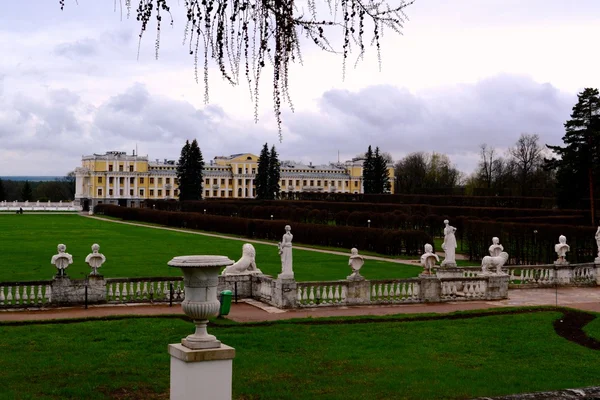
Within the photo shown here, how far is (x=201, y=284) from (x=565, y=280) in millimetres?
24321

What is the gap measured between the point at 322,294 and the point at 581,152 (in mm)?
37193

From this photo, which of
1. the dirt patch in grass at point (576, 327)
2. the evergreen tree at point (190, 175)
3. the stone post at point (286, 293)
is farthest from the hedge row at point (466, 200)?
the stone post at point (286, 293)

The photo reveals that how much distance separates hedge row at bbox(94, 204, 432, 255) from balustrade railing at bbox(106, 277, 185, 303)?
2430cm

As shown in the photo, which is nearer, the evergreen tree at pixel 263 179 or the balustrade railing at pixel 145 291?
the balustrade railing at pixel 145 291

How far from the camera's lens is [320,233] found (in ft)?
171

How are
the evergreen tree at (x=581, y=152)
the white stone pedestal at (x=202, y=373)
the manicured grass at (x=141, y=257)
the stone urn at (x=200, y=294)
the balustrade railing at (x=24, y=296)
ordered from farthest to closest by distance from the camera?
the evergreen tree at (x=581, y=152) → the manicured grass at (x=141, y=257) → the balustrade railing at (x=24, y=296) → the stone urn at (x=200, y=294) → the white stone pedestal at (x=202, y=373)

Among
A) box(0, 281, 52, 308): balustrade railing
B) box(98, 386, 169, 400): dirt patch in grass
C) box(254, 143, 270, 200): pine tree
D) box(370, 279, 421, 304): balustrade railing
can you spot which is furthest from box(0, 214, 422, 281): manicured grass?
box(254, 143, 270, 200): pine tree

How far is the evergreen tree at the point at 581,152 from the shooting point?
51344mm

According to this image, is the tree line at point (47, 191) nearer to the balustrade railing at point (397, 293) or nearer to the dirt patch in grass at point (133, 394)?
the balustrade railing at point (397, 293)

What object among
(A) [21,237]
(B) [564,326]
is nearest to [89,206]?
(A) [21,237]

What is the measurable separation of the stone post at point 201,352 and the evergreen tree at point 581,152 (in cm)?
4922

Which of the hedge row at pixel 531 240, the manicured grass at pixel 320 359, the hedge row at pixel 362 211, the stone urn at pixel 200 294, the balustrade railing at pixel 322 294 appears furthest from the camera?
the hedge row at pixel 362 211

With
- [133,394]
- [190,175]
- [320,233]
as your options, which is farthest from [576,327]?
[190,175]

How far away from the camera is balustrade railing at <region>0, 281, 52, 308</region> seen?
2059 centimetres
